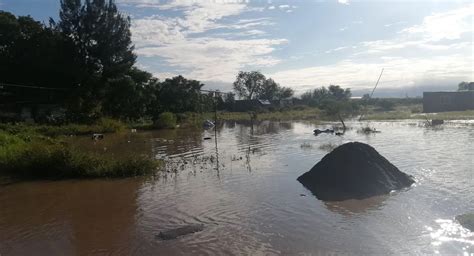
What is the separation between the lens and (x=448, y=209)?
9.27 metres

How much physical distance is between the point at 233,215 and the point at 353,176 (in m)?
3.74

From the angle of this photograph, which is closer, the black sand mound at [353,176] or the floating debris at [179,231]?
the floating debris at [179,231]

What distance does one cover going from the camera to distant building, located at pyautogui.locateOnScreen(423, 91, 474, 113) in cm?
5631

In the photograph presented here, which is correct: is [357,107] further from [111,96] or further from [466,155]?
[466,155]

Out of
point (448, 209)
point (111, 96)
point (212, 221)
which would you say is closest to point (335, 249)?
point (212, 221)

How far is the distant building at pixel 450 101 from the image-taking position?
185 ft

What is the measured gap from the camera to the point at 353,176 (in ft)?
37.3

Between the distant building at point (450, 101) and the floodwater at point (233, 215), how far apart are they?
4508 cm

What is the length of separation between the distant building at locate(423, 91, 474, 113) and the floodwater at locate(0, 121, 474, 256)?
45.1 meters

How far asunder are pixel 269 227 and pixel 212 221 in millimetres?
1259

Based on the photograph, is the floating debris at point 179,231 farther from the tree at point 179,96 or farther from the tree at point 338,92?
the tree at point 338,92

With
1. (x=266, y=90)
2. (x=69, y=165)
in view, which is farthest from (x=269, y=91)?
(x=69, y=165)

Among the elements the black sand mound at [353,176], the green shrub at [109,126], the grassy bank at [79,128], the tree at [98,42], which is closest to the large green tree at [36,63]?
the tree at [98,42]

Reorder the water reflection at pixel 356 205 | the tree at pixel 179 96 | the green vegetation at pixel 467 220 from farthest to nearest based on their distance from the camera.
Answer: the tree at pixel 179 96 < the water reflection at pixel 356 205 < the green vegetation at pixel 467 220
